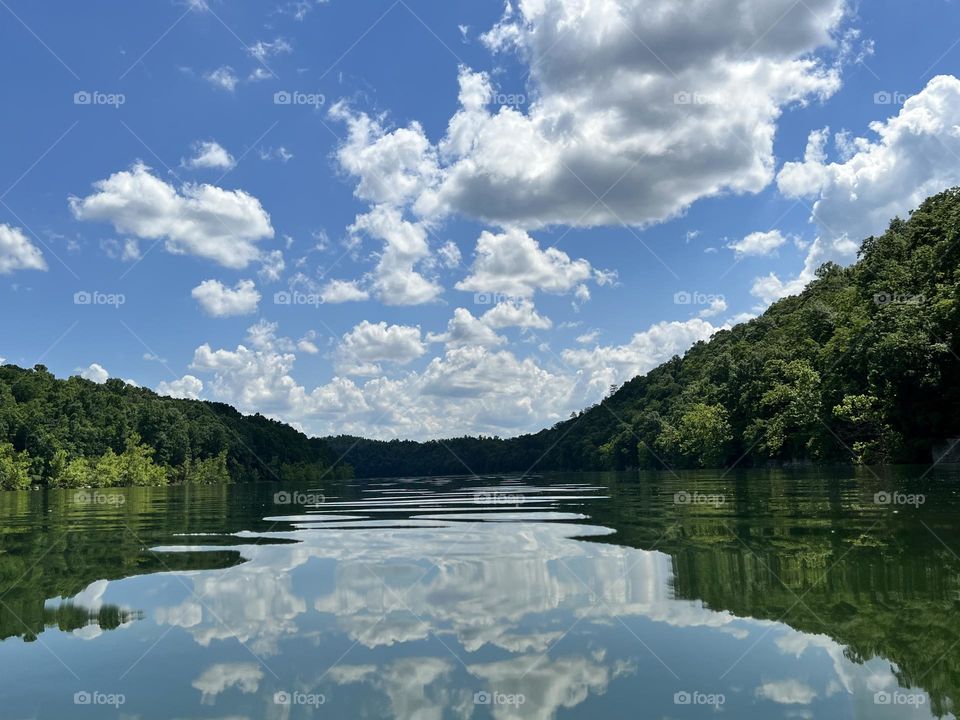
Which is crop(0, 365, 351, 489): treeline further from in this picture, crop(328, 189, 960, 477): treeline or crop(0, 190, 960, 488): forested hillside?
crop(328, 189, 960, 477): treeline

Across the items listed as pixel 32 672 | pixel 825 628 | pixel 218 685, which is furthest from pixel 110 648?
pixel 825 628

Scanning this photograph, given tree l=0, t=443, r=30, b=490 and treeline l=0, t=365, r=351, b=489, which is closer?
tree l=0, t=443, r=30, b=490

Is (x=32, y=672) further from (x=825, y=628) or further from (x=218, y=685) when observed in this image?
(x=825, y=628)

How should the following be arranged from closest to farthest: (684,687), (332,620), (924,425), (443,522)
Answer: (684,687) → (332,620) → (443,522) → (924,425)

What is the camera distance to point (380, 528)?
84.6ft

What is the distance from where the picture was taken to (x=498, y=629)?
990 centimetres

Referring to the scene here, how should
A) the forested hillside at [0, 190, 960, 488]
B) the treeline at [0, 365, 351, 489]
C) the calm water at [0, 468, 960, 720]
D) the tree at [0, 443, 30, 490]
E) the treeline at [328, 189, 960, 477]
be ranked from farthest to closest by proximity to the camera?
the treeline at [0, 365, 351, 489]
the tree at [0, 443, 30, 490]
the forested hillside at [0, 190, 960, 488]
the treeline at [328, 189, 960, 477]
the calm water at [0, 468, 960, 720]

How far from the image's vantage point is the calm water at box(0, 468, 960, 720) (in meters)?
7.25

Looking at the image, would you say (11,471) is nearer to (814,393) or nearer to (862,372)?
(814,393)

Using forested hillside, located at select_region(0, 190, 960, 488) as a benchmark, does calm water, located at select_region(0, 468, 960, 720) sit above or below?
below

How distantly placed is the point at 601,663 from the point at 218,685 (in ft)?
14.1

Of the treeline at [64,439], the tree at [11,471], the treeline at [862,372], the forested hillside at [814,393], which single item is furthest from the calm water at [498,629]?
the treeline at [64,439]

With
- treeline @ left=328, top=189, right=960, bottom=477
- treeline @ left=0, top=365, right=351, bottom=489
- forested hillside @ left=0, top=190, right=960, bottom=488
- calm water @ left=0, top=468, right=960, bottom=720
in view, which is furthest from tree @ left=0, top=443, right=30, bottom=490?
calm water @ left=0, top=468, right=960, bottom=720

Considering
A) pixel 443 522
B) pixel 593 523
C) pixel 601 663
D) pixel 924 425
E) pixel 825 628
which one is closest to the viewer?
pixel 601 663
